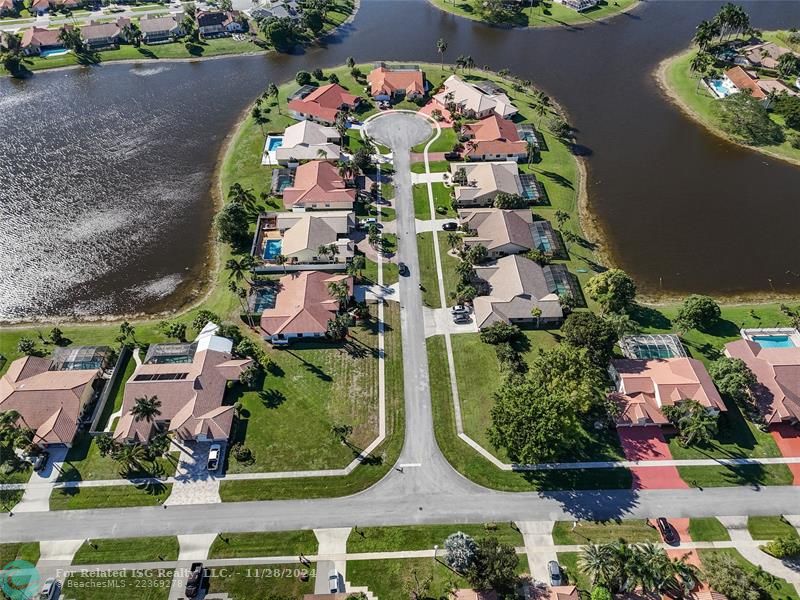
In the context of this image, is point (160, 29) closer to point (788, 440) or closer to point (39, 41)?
point (39, 41)

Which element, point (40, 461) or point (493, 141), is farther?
point (493, 141)

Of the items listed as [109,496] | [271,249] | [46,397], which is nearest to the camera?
[109,496]

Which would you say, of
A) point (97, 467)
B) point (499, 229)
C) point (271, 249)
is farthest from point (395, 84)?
point (97, 467)

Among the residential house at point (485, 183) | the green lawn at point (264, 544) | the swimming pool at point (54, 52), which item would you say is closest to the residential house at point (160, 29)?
the swimming pool at point (54, 52)

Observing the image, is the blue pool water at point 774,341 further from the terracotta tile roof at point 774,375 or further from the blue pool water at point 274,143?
the blue pool water at point 274,143

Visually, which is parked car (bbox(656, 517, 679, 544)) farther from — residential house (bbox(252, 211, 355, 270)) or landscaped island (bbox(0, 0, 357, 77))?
landscaped island (bbox(0, 0, 357, 77))

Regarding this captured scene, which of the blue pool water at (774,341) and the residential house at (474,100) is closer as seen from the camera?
the blue pool water at (774,341)

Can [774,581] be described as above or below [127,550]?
above

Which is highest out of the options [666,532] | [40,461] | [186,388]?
[186,388]
